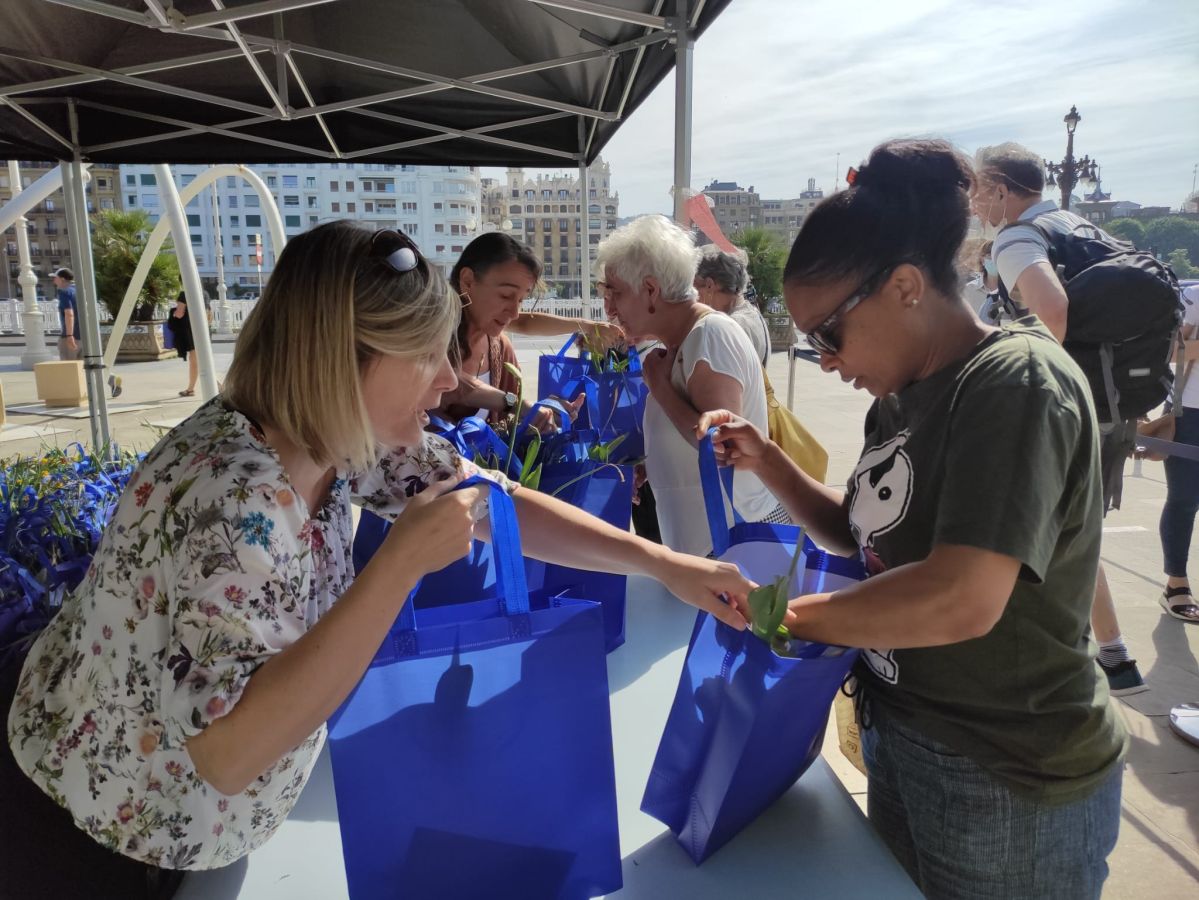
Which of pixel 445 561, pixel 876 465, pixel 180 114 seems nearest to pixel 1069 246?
pixel 876 465

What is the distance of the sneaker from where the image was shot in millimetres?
3248

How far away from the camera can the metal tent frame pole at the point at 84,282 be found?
4.21 m

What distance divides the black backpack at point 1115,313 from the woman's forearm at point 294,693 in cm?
296

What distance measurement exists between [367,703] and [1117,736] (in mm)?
983

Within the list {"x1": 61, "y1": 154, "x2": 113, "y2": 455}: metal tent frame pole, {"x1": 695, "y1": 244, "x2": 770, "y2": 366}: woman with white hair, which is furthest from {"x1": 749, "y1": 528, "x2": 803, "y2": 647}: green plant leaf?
{"x1": 61, "y1": 154, "x2": 113, "y2": 455}: metal tent frame pole

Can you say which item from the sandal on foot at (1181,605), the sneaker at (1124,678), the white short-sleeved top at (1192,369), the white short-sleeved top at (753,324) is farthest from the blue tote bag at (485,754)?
the sandal on foot at (1181,605)

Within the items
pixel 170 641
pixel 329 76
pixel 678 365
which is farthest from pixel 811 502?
pixel 329 76

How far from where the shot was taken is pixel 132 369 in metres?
16.9

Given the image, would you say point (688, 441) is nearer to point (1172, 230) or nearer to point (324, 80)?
point (324, 80)

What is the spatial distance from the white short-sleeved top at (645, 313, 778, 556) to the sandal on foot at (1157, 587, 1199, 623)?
3215mm

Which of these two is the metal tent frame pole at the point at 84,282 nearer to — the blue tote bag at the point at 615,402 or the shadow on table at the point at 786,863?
the blue tote bag at the point at 615,402

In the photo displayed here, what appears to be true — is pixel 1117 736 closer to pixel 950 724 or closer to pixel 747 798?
pixel 950 724

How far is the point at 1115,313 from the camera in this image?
9.48 ft

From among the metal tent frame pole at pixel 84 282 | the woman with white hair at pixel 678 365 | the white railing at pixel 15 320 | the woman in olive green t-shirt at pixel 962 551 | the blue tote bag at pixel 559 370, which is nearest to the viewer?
the woman in olive green t-shirt at pixel 962 551
